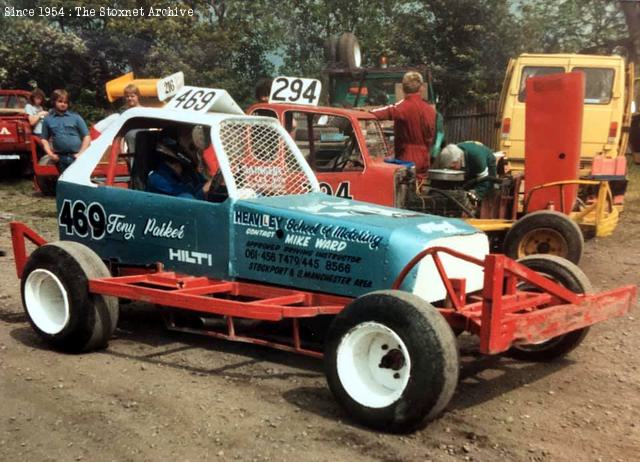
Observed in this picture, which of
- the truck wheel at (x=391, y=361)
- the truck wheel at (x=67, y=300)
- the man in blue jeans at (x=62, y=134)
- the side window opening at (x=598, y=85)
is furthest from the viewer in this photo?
the side window opening at (x=598, y=85)

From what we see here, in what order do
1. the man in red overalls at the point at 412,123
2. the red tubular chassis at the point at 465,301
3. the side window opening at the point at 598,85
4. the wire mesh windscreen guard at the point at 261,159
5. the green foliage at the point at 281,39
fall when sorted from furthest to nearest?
the green foliage at the point at 281,39 < the side window opening at the point at 598,85 < the man in red overalls at the point at 412,123 < the wire mesh windscreen guard at the point at 261,159 < the red tubular chassis at the point at 465,301

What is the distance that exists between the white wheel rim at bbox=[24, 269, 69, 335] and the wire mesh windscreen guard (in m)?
1.50

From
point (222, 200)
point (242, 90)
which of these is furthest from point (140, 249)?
point (242, 90)

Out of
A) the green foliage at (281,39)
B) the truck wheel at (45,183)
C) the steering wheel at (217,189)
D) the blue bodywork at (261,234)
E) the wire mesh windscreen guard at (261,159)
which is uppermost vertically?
the green foliage at (281,39)

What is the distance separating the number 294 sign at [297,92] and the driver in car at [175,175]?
260 cm

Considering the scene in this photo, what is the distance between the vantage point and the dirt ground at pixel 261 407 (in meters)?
3.70

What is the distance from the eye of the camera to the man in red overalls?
848cm

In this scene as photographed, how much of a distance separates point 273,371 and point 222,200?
1.30 meters

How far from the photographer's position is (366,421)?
3908mm

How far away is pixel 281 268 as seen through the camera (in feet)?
15.8

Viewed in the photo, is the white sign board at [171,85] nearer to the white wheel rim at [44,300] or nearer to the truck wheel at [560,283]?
the white wheel rim at [44,300]

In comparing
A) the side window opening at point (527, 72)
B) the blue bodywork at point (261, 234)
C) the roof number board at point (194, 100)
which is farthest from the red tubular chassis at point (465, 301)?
the side window opening at point (527, 72)

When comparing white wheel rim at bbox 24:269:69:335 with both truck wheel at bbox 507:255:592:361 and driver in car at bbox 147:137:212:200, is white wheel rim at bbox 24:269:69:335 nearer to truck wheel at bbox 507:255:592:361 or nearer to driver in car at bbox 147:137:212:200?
driver in car at bbox 147:137:212:200

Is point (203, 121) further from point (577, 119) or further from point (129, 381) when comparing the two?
point (577, 119)
